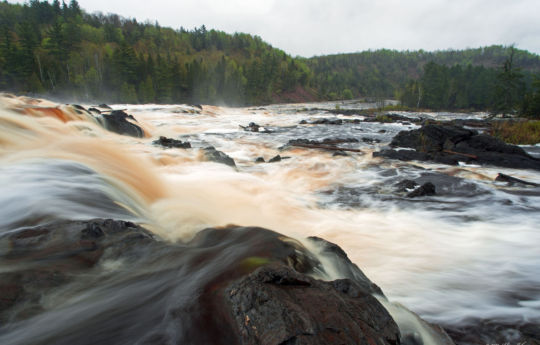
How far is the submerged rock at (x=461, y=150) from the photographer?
10.4 metres

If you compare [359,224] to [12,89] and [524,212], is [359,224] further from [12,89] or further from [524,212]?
[12,89]

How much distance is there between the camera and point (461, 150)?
11.6m

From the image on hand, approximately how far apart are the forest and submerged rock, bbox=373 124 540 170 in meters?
24.4

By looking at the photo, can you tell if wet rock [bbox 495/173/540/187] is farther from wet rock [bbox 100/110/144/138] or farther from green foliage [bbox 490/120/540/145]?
wet rock [bbox 100/110/144/138]

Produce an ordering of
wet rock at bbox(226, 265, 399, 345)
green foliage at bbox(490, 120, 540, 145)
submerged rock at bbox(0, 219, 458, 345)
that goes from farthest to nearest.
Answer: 1. green foliage at bbox(490, 120, 540, 145)
2. submerged rock at bbox(0, 219, 458, 345)
3. wet rock at bbox(226, 265, 399, 345)

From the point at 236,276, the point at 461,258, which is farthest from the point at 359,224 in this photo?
the point at 236,276

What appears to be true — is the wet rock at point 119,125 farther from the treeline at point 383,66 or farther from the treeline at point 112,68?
the treeline at point 383,66

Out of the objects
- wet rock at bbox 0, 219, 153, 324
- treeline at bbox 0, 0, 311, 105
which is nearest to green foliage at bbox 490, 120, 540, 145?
wet rock at bbox 0, 219, 153, 324

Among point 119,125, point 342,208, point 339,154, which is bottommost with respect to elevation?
point 342,208

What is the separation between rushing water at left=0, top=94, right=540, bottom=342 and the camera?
3.38m

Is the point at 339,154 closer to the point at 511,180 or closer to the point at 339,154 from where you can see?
the point at 339,154

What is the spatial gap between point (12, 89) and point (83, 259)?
6708 cm

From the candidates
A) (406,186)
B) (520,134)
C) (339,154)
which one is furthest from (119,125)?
(520,134)

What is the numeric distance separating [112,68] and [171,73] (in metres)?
12.0
